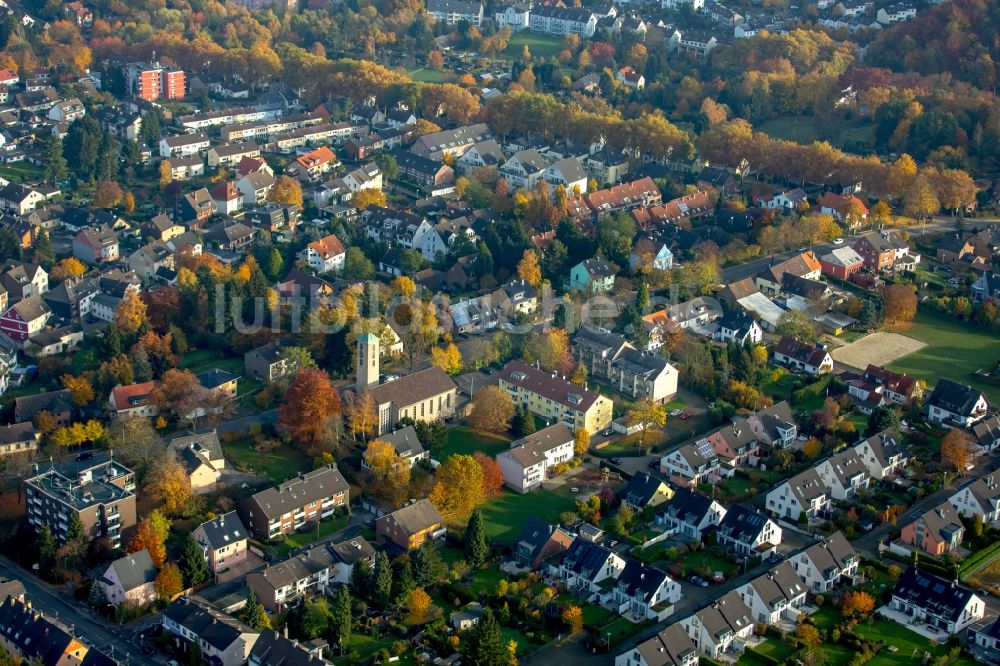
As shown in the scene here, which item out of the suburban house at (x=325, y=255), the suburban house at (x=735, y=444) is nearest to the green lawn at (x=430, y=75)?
the suburban house at (x=325, y=255)

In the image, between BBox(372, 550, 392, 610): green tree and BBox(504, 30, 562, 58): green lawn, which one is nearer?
BBox(372, 550, 392, 610): green tree

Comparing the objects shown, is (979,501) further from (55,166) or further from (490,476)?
(55,166)

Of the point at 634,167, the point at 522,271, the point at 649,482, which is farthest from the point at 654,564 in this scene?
the point at 634,167

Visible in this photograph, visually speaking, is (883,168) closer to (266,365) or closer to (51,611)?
(266,365)

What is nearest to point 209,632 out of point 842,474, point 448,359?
point 448,359

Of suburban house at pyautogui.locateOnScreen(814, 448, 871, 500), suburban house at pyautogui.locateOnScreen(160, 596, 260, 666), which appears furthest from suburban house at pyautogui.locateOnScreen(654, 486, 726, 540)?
suburban house at pyautogui.locateOnScreen(160, 596, 260, 666)

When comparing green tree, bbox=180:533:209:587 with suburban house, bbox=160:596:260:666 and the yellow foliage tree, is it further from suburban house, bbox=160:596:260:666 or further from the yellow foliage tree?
the yellow foliage tree
